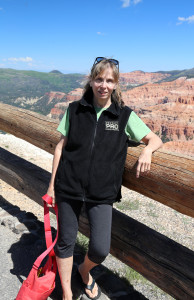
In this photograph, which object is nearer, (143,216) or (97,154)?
(97,154)

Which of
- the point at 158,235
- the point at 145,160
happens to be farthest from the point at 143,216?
the point at 145,160

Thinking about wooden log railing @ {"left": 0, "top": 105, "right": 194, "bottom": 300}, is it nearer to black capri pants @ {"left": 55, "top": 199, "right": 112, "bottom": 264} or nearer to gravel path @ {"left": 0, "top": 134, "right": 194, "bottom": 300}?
black capri pants @ {"left": 55, "top": 199, "right": 112, "bottom": 264}

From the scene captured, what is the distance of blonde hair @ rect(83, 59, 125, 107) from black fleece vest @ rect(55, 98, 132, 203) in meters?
0.08

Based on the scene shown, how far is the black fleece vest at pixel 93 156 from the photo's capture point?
1932mm

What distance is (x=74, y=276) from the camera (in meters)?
2.50

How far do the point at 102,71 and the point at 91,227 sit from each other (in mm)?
1120

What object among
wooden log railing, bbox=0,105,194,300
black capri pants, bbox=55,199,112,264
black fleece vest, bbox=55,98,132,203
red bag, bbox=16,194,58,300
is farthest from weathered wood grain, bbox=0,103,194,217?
red bag, bbox=16,194,58,300

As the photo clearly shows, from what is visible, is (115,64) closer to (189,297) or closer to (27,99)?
(189,297)

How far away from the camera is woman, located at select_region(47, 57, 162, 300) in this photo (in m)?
1.94

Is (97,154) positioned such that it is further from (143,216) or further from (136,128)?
(143,216)

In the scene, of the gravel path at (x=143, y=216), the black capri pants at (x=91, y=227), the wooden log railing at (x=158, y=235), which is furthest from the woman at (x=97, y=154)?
the gravel path at (x=143, y=216)

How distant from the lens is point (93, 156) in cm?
194

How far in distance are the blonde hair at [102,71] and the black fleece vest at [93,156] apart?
0.25ft

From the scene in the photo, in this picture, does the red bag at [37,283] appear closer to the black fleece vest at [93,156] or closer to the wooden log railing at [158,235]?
the black fleece vest at [93,156]
